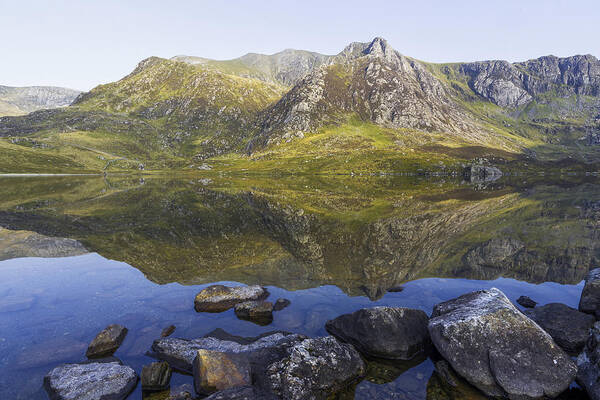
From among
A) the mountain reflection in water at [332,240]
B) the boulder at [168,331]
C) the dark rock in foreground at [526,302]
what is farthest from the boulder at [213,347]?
the dark rock in foreground at [526,302]

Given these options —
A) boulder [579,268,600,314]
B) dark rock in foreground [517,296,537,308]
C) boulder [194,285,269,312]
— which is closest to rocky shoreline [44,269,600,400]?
boulder [579,268,600,314]

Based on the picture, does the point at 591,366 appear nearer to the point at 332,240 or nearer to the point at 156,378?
the point at 156,378

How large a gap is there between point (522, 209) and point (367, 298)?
Result: 1996 inches

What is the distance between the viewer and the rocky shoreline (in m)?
11.3

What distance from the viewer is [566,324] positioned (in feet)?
50.3

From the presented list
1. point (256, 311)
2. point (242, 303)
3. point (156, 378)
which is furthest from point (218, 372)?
point (242, 303)

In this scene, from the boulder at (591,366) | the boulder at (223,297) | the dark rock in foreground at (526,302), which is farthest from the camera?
the dark rock in foreground at (526,302)

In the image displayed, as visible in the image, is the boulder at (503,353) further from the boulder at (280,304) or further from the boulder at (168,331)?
the boulder at (168,331)

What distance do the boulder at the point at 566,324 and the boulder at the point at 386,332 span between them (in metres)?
6.31

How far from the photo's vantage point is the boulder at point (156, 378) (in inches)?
470

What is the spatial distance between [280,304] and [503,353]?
40.2ft

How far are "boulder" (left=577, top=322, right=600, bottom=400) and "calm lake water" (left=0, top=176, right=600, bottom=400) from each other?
5160 mm

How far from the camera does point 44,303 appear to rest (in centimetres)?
2003

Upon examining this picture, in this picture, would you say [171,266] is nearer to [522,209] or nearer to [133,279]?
[133,279]
